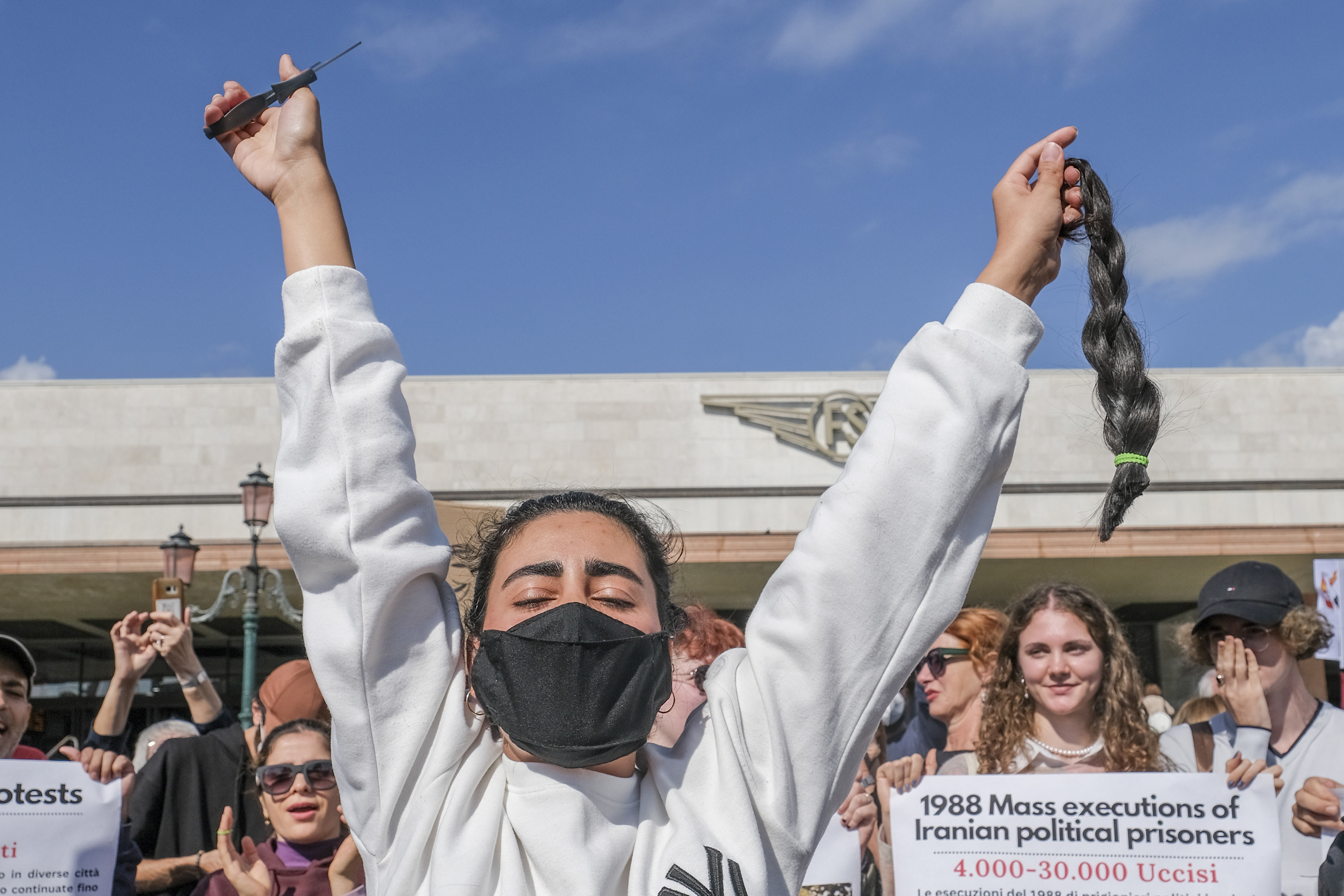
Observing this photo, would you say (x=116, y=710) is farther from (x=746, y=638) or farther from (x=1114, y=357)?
(x=1114, y=357)

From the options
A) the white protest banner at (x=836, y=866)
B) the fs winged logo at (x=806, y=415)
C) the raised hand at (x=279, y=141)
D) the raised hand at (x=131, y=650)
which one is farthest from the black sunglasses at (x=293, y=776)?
the fs winged logo at (x=806, y=415)

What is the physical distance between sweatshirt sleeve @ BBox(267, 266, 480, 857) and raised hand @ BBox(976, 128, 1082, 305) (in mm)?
881

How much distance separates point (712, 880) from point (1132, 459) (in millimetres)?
843

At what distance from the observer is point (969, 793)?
154 inches

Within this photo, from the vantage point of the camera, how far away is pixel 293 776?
3998 mm

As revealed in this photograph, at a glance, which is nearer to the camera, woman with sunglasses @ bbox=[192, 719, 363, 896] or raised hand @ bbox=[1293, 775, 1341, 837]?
raised hand @ bbox=[1293, 775, 1341, 837]

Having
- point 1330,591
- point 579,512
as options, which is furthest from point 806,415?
point 579,512

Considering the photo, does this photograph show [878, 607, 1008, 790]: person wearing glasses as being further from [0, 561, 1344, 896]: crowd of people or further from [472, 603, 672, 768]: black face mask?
[472, 603, 672, 768]: black face mask

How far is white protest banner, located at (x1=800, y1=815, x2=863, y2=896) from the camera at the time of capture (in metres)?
4.27

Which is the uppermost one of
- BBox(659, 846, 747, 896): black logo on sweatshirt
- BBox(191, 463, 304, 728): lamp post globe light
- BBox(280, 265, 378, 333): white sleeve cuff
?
BBox(191, 463, 304, 728): lamp post globe light

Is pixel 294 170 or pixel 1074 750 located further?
pixel 1074 750

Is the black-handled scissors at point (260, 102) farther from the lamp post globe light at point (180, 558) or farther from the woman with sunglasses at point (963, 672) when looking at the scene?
the lamp post globe light at point (180, 558)

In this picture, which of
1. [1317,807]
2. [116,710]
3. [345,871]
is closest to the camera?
[1317,807]

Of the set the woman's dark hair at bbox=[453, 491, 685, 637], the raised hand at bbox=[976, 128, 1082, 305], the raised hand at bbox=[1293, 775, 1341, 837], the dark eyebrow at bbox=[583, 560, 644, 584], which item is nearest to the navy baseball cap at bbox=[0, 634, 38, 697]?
the woman's dark hair at bbox=[453, 491, 685, 637]
